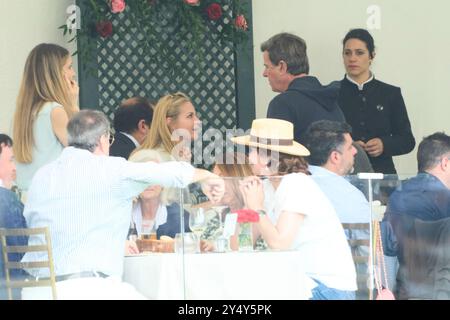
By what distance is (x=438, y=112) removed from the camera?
9000mm

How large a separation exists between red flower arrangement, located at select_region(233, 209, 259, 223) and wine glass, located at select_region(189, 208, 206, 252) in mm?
149

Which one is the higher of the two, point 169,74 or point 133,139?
point 169,74

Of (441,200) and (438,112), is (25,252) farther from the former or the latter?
(438,112)

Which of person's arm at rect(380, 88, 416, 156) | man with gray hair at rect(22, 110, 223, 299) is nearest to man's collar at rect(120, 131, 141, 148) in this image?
person's arm at rect(380, 88, 416, 156)

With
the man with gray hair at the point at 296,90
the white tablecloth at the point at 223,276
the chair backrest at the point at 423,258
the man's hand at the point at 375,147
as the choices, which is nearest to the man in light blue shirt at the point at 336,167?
the chair backrest at the point at 423,258

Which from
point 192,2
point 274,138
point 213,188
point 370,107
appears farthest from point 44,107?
point 370,107

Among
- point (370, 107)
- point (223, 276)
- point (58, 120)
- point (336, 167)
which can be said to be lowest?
point (223, 276)

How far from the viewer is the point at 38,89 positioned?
6.54 m

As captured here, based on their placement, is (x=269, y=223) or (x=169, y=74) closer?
(x=269, y=223)

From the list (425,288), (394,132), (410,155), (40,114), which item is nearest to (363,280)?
(425,288)

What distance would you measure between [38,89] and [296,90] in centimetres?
143

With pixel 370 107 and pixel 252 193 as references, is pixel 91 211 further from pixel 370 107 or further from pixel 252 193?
pixel 370 107

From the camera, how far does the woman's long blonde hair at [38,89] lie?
6.50 meters

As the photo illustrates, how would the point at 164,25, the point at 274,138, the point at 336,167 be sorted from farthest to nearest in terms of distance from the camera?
the point at 164,25, the point at 274,138, the point at 336,167
